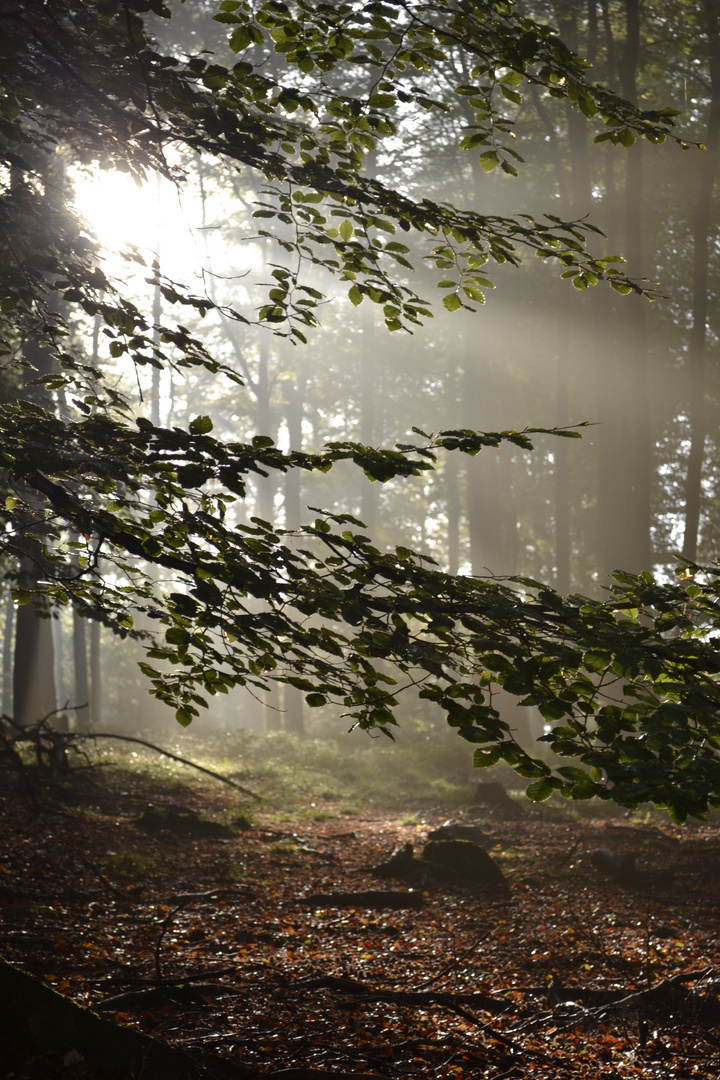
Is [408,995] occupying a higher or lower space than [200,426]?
lower

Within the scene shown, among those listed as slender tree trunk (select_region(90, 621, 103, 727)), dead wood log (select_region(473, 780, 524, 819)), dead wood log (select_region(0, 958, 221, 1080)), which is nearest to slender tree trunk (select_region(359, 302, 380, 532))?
slender tree trunk (select_region(90, 621, 103, 727))

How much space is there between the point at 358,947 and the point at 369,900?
1516mm

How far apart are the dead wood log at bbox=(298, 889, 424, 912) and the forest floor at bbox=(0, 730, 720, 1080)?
0.27 ft

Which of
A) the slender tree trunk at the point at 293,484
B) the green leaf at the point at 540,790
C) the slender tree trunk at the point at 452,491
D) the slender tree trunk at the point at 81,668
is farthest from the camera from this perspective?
the slender tree trunk at the point at 452,491

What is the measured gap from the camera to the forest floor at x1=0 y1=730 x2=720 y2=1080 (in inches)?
182

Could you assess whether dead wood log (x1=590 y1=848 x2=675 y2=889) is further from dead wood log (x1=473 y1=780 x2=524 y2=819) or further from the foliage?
the foliage

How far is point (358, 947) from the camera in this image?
6.81 meters

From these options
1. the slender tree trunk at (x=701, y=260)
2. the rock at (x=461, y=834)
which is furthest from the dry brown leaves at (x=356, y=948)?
the slender tree trunk at (x=701, y=260)

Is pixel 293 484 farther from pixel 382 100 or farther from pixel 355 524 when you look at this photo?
pixel 355 524

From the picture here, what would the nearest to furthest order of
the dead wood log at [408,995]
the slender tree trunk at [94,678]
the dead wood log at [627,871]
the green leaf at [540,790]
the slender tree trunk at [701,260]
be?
the green leaf at [540,790], the dead wood log at [408,995], the dead wood log at [627,871], the slender tree trunk at [701,260], the slender tree trunk at [94,678]

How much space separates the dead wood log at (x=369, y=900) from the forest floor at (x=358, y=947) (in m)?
0.08

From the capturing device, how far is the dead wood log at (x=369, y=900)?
816 cm

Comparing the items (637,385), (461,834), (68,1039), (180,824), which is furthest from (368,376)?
(68,1039)

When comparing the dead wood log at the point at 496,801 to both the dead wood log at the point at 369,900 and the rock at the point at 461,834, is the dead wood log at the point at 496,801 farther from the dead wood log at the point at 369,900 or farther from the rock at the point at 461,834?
the dead wood log at the point at 369,900
